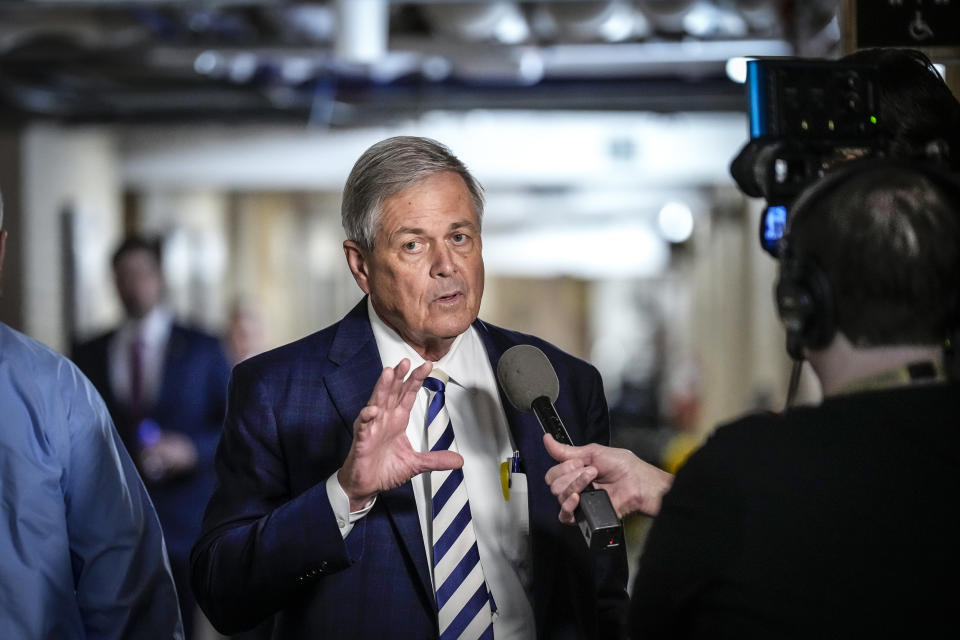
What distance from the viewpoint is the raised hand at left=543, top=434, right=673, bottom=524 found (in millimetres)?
1561

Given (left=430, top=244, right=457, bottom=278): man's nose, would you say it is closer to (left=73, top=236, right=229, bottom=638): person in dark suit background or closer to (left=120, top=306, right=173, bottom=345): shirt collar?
(left=73, top=236, right=229, bottom=638): person in dark suit background

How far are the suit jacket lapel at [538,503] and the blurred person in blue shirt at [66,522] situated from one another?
25.0 inches

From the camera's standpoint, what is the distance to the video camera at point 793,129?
5.31 feet

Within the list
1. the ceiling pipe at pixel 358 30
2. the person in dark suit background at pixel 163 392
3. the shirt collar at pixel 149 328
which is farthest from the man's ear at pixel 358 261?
the ceiling pipe at pixel 358 30

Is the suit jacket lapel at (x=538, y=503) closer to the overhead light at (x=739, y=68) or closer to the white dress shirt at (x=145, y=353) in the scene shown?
the overhead light at (x=739, y=68)

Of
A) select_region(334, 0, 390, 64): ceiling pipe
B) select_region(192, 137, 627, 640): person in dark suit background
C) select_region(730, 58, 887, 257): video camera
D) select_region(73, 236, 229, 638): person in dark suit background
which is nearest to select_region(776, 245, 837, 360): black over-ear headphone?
select_region(730, 58, 887, 257): video camera

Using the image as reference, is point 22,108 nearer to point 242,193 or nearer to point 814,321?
point 242,193

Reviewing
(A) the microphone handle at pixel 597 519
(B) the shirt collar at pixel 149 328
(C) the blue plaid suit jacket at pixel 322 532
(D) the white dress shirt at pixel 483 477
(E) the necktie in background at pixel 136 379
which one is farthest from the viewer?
(B) the shirt collar at pixel 149 328

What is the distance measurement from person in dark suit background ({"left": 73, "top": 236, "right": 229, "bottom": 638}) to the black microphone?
2281 millimetres

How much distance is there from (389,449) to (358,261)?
459 millimetres

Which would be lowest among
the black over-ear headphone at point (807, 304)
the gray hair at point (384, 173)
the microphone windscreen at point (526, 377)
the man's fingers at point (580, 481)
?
the man's fingers at point (580, 481)

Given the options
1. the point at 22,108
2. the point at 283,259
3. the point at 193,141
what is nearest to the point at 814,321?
the point at 22,108

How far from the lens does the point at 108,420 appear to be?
1919 mm

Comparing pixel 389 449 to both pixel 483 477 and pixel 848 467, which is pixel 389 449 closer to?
pixel 483 477
